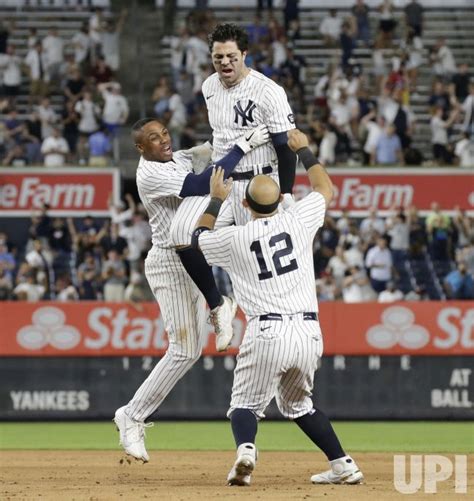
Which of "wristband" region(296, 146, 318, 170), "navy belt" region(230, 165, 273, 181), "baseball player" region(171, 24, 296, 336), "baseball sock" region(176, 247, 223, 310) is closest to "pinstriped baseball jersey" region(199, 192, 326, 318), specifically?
"wristband" region(296, 146, 318, 170)

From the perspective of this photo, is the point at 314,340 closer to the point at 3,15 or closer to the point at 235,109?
the point at 235,109

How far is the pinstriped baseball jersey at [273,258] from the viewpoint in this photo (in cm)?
912

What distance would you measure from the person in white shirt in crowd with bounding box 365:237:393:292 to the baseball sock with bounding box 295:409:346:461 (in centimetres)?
1162

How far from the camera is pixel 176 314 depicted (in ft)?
34.6

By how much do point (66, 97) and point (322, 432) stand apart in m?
17.5

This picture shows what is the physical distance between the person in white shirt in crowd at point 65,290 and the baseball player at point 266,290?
11524 millimetres

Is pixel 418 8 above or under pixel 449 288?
above

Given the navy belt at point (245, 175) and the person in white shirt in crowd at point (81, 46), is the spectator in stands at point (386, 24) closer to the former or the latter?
the person in white shirt in crowd at point (81, 46)

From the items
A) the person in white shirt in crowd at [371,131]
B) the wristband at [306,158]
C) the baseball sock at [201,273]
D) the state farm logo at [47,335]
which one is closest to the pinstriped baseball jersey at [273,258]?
the wristband at [306,158]

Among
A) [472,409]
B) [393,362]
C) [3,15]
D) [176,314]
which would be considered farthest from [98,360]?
[3,15]

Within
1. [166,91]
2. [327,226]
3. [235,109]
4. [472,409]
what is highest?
[235,109]

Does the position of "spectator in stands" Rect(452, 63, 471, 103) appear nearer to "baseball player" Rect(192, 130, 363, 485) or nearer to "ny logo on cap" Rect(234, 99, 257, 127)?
"ny logo on cap" Rect(234, 99, 257, 127)

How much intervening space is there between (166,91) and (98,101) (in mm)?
1364

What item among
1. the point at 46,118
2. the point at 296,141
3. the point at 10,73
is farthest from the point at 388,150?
the point at 296,141
